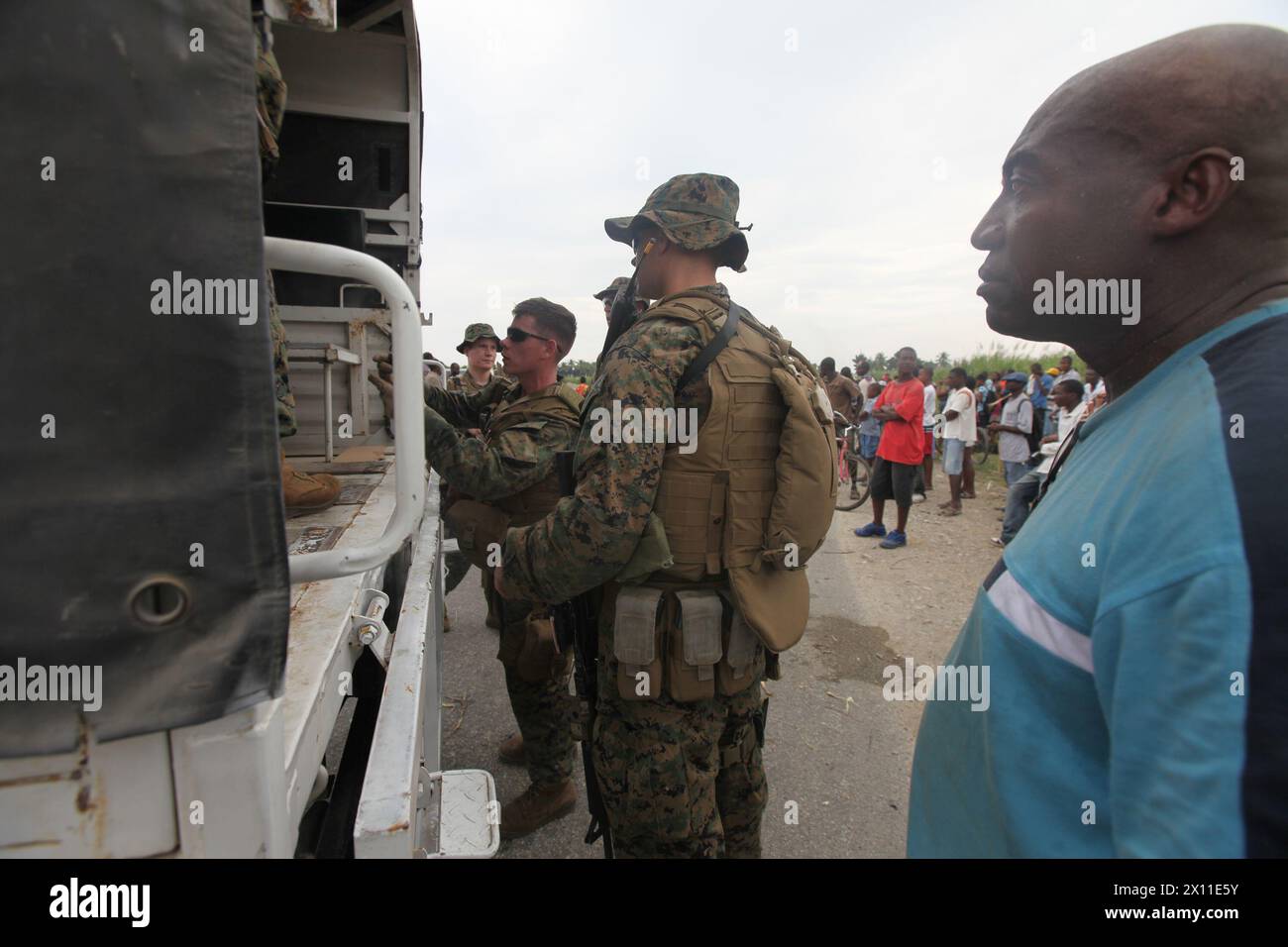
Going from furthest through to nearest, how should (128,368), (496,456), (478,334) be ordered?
(478,334) → (496,456) → (128,368)

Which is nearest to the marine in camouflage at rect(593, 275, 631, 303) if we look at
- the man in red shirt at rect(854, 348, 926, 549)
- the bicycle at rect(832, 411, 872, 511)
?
the man in red shirt at rect(854, 348, 926, 549)

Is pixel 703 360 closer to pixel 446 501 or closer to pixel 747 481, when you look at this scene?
pixel 747 481

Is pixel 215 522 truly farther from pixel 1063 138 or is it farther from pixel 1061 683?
pixel 1063 138

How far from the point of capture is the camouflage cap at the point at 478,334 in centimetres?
529

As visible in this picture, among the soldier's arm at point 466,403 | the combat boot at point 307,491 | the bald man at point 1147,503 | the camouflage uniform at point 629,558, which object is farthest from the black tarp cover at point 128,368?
the soldier's arm at point 466,403

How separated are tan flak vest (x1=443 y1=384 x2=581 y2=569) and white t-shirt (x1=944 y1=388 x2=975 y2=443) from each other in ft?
21.5

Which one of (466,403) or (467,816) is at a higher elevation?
(466,403)

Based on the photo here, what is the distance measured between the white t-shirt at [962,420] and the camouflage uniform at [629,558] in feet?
22.5

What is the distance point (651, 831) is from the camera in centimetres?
175
